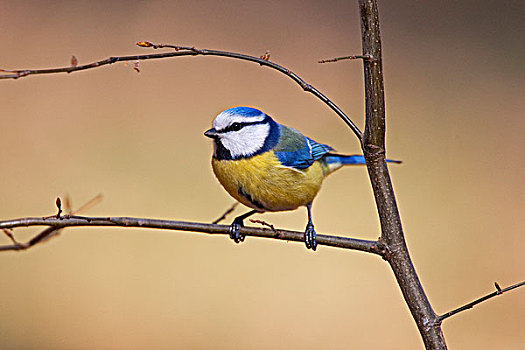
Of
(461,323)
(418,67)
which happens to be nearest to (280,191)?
(461,323)

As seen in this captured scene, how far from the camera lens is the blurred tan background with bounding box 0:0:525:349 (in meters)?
3.61

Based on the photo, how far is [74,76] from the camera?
502 cm

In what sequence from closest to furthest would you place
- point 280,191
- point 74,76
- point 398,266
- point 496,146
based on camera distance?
point 398,266 < point 280,191 < point 496,146 < point 74,76

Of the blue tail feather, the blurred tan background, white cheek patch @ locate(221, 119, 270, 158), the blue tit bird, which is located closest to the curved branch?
the blue tit bird

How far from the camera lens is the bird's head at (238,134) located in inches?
75.9

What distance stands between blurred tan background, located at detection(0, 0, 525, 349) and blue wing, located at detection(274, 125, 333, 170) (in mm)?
1658

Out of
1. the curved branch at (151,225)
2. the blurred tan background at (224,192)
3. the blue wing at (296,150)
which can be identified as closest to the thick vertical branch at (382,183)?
the curved branch at (151,225)

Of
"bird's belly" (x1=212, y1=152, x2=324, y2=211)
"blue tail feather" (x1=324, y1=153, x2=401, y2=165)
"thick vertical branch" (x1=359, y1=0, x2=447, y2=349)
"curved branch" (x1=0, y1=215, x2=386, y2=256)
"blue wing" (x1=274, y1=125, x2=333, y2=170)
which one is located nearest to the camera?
"thick vertical branch" (x1=359, y1=0, x2=447, y2=349)

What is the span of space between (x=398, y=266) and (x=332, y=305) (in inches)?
99.5

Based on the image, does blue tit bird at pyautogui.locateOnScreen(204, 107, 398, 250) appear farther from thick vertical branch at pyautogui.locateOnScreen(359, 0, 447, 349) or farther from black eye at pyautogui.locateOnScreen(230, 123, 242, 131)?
thick vertical branch at pyautogui.locateOnScreen(359, 0, 447, 349)

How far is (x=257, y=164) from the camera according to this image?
1932 millimetres

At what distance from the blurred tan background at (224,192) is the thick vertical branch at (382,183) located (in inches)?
94.4

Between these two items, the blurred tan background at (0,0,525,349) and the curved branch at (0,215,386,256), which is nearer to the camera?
the curved branch at (0,215,386,256)

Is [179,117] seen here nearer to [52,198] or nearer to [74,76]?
[74,76]
